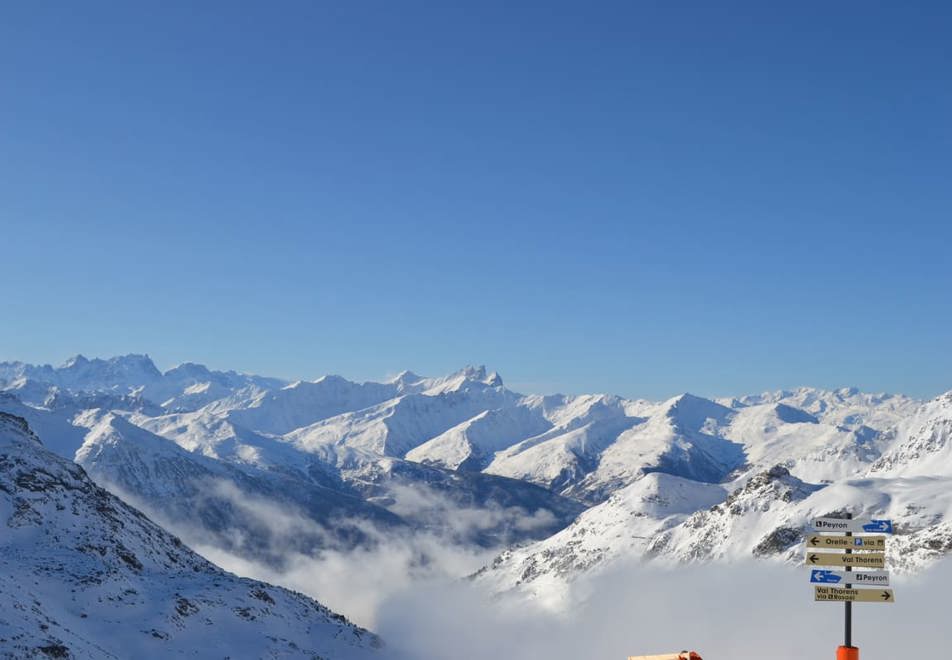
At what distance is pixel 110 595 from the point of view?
260ft

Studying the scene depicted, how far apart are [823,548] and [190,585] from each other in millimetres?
80243

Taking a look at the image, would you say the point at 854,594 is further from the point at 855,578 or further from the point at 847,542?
the point at 847,542

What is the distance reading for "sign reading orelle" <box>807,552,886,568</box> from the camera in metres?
29.1

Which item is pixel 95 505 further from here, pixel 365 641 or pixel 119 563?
pixel 365 641

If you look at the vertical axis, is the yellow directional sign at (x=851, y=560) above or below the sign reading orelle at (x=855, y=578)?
above

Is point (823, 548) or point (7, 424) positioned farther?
point (7, 424)

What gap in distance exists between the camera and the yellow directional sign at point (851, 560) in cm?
2909

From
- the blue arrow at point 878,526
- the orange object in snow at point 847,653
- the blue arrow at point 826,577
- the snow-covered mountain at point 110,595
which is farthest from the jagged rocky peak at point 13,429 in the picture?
the blue arrow at point 878,526

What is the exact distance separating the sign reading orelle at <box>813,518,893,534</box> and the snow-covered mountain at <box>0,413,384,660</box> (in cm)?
5123

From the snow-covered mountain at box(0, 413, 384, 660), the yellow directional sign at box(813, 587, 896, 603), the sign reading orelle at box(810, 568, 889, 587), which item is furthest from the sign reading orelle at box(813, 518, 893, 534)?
the snow-covered mountain at box(0, 413, 384, 660)

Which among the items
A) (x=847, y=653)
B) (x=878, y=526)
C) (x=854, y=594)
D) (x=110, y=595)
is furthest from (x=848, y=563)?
(x=110, y=595)

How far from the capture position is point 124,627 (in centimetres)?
7312

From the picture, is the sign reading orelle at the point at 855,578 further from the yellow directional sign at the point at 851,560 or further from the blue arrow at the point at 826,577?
the yellow directional sign at the point at 851,560

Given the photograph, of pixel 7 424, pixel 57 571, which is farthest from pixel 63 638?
pixel 7 424
